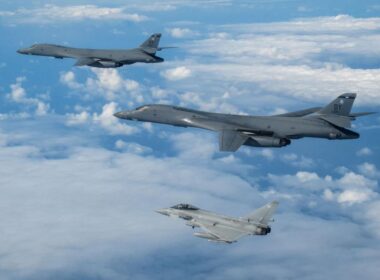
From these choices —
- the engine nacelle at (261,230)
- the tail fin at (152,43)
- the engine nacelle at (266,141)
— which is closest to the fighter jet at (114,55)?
the tail fin at (152,43)

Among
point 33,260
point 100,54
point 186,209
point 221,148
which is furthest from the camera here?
point 33,260

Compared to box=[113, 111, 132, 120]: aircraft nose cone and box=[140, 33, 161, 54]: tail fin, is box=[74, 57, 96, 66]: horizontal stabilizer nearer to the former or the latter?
box=[140, 33, 161, 54]: tail fin

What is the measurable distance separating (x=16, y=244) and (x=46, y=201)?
16.0m

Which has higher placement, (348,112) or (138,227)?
(348,112)

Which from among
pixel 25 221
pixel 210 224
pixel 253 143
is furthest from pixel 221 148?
pixel 25 221

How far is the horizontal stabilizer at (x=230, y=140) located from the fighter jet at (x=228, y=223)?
687cm

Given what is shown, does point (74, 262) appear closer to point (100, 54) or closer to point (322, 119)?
point (100, 54)

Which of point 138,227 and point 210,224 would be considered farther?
point 138,227

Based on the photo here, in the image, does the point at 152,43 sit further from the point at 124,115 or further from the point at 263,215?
the point at 263,215

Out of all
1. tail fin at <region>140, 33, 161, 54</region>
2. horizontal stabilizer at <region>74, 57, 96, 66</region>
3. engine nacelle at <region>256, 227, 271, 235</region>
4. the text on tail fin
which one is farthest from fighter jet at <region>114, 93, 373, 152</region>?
the text on tail fin

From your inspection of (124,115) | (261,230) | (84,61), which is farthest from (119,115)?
(261,230)

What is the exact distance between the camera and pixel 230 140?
63.3 m

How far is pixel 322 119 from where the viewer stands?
6391cm

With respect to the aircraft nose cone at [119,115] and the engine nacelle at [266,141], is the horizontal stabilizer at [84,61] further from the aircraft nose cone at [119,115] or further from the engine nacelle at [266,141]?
the engine nacelle at [266,141]
